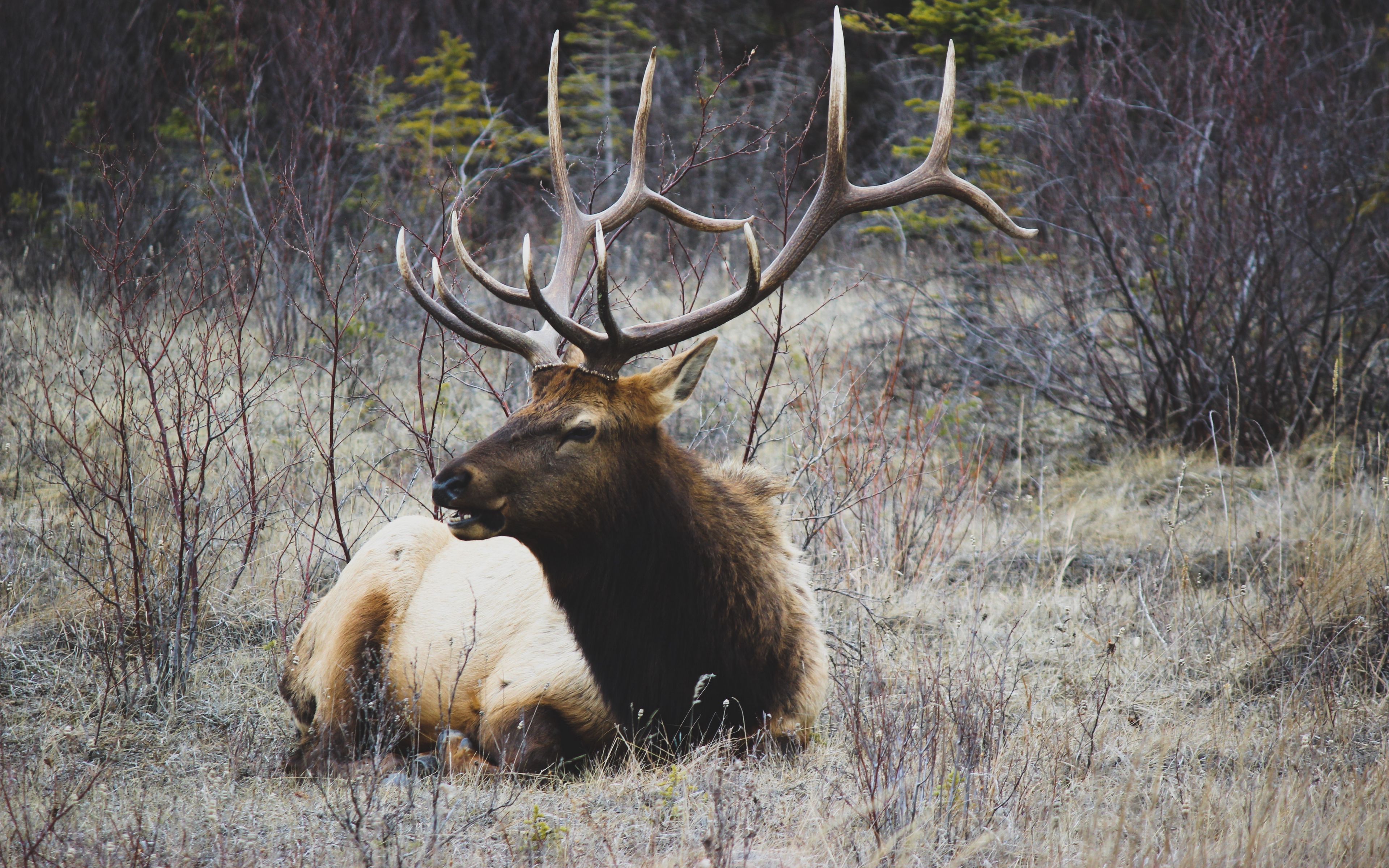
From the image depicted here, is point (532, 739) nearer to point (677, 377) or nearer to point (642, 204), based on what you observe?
point (677, 377)

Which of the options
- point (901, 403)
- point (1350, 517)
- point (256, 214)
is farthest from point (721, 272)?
point (1350, 517)

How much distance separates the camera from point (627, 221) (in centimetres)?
471

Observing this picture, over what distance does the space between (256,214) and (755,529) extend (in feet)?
24.6

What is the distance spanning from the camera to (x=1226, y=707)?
14.7 ft

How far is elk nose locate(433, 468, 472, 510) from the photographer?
11.5ft

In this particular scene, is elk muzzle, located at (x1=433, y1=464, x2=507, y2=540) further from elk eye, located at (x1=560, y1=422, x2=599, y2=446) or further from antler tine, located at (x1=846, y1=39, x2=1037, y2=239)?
antler tine, located at (x1=846, y1=39, x2=1037, y2=239)

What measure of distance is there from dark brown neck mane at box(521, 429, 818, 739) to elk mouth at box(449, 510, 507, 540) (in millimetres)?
285

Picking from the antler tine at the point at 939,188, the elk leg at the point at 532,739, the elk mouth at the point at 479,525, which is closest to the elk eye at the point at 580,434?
the elk mouth at the point at 479,525

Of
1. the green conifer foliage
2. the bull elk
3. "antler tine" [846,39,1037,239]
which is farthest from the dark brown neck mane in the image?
the green conifer foliage

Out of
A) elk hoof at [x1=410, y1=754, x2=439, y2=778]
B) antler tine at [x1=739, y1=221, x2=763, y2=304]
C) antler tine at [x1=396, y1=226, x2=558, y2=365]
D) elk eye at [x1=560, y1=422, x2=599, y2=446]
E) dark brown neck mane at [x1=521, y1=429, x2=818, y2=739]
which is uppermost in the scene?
antler tine at [x1=739, y1=221, x2=763, y2=304]

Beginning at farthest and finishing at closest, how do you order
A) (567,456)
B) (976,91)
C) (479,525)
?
(976,91)
(567,456)
(479,525)

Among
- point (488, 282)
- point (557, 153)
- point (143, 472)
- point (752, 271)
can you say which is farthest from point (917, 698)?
point (143, 472)

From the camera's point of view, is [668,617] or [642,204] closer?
[668,617]

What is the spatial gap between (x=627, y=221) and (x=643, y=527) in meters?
1.42
